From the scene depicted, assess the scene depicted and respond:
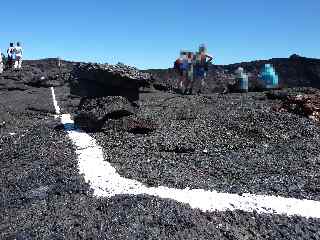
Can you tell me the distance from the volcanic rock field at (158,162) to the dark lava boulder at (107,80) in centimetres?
2

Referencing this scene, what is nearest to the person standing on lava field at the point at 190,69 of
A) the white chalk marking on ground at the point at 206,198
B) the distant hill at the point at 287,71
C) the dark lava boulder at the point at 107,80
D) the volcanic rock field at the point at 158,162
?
the volcanic rock field at the point at 158,162

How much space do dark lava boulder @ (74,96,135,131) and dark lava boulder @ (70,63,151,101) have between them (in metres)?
0.59

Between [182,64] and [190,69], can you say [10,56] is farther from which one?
[190,69]

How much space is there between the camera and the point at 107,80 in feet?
37.8

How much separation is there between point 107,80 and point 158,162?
4380mm

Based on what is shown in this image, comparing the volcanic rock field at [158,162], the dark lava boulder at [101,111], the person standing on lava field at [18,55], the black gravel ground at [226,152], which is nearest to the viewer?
the volcanic rock field at [158,162]

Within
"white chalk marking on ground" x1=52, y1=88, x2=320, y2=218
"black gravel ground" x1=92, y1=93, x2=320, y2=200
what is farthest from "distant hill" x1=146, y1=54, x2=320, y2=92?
"white chalk marking on ground" x1=52, y1=88, x2=320, y2=218

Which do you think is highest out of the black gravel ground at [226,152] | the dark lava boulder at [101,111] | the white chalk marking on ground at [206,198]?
the dark lava boulder at [101,111]

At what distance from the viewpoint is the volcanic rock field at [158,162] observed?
505cm

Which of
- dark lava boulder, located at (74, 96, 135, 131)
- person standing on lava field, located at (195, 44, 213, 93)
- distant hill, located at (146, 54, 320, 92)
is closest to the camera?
dark lava boulder, located at (74, 96, 135, 131)

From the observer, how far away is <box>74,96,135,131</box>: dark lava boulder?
33.8ft

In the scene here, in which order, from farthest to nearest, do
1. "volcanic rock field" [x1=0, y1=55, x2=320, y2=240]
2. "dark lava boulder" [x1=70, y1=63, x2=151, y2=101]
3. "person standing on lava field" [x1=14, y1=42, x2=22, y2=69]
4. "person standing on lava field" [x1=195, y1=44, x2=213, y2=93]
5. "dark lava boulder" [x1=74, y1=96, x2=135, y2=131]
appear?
"person standing on lava field" [x1=14, y1=42, x2=22, y2=69]
"person standing on lava field" [x1=195, y1=44, x2=213, y2=93]
"dark lava boulder" [x1=70, y1=63, x2=151, y2=101]
"dark lava boulder" [x1=74, y1=96, x2=135, y2=131]
"volcanic rock field" [x1=0, y1=55, x2=320, y2=240]

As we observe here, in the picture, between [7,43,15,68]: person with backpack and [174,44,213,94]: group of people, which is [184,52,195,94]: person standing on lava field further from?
[7,43,15,68]: person with backpack

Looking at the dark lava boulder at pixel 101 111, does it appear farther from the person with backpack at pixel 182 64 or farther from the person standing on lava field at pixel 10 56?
the person standing on lava field at pixel 10 56
